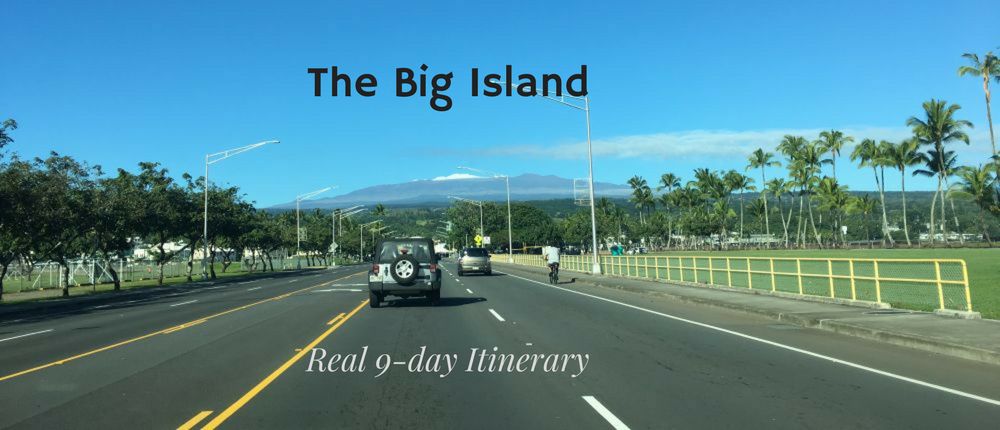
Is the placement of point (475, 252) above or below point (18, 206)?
below

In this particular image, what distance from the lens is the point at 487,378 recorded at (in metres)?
9.02

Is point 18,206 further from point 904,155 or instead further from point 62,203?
point 904,155

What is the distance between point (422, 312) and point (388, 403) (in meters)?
10.8

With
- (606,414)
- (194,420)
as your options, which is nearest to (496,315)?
(606,414)

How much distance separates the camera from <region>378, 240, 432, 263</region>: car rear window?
65.1 ft

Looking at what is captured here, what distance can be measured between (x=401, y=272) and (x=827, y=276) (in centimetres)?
1107

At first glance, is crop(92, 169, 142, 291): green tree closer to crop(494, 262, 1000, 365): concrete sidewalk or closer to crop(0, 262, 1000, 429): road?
crop(0, 262, 1000, 429): road

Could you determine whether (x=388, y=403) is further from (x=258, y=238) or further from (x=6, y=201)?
(x=258, y=238)

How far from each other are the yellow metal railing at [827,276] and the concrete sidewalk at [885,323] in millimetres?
687

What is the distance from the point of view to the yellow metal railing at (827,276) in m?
15.5

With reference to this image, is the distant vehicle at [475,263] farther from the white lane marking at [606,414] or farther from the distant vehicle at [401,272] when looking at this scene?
the white lane marking at [606,414]

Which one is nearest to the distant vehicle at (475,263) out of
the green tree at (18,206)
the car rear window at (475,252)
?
the car rear window at (475,252)

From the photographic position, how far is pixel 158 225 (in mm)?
43969

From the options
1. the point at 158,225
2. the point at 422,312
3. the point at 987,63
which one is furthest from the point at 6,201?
the point at 987,63
